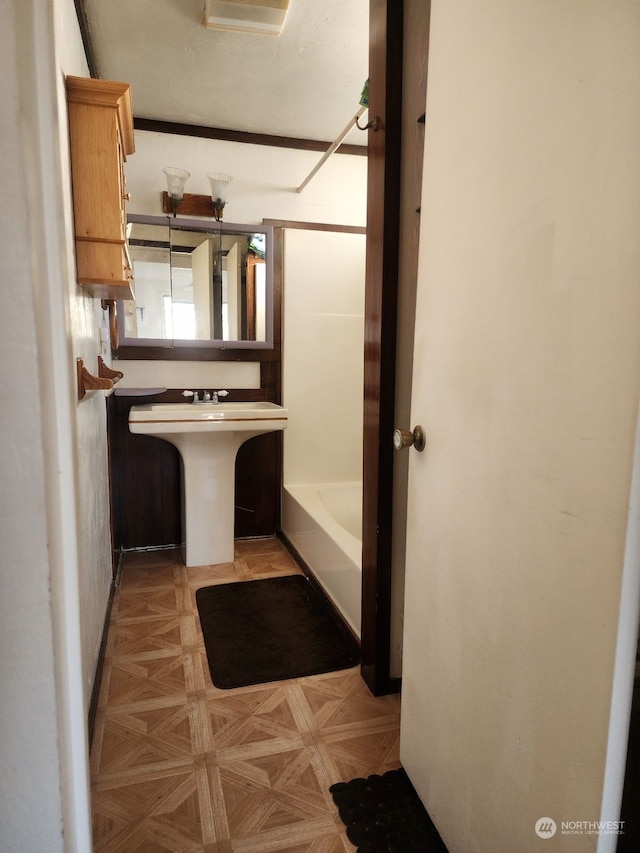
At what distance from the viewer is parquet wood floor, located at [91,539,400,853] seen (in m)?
1.18

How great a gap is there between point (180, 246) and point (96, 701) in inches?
87.4

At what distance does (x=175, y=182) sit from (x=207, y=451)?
Result: 1.42 m

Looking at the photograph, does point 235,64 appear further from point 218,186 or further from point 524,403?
point 524,403

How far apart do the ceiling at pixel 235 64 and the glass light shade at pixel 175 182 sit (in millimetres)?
301

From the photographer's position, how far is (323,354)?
303 centimetres

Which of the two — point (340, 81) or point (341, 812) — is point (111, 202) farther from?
point (341, 812)

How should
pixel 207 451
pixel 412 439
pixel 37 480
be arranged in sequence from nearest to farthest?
pixel 37 480 → pixel 412 439 → pixel 207 451

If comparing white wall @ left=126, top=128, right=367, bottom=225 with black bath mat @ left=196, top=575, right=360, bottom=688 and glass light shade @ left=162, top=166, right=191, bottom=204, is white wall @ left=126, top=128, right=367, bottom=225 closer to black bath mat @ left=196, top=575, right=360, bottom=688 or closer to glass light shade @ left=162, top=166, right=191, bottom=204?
glass light shade @ left=162, top=166, right=191, bottom=204

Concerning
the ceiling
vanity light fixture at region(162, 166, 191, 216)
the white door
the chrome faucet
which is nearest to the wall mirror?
vanity light fixture at region(162, 166, 191, 216)

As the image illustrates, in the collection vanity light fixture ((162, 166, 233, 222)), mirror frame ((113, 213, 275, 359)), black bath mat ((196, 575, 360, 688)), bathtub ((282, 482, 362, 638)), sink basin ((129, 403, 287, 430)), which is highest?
vanity light fixture ((162, 166, 233, 222))

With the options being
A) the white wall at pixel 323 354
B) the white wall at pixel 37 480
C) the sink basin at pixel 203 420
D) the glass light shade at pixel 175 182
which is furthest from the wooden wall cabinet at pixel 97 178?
the white wall at pixel 323 354

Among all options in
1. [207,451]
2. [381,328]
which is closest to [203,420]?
[207,451]

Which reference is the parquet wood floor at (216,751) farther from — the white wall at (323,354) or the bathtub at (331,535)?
the white wall at (323,354)

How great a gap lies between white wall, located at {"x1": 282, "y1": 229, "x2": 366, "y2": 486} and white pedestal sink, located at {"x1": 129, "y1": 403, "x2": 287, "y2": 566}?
1.09 ft
